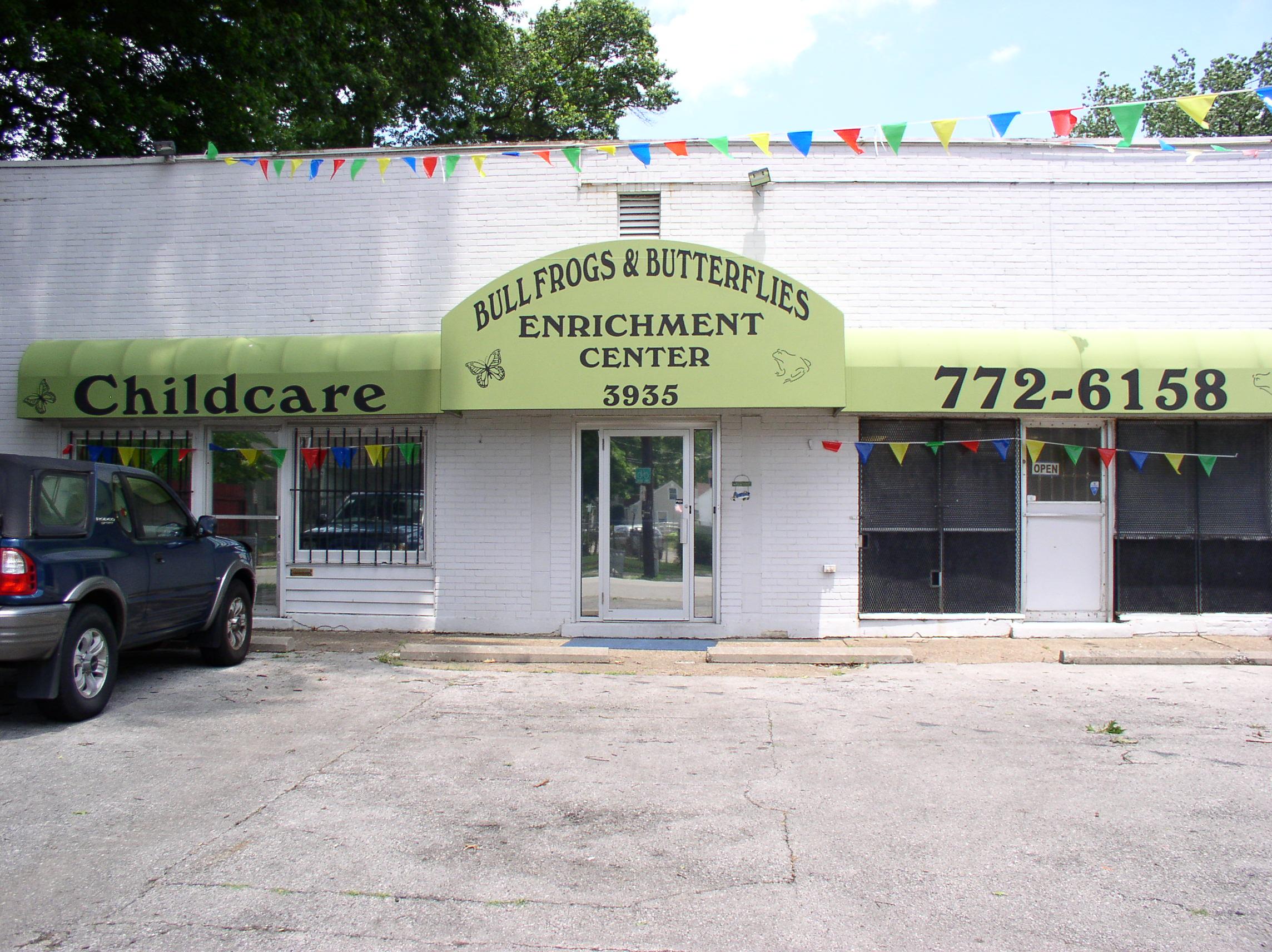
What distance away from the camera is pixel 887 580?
1019cm

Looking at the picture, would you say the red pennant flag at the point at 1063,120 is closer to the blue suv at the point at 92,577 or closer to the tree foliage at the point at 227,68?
the blue suv at the point at 92,577

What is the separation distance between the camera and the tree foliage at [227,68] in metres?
15.2

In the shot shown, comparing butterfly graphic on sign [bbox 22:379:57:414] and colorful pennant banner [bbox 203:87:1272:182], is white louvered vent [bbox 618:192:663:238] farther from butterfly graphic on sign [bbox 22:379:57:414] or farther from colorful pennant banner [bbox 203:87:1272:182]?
butterfly graphic on sign [bbox 22:379:57:414]

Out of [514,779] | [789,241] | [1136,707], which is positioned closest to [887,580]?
[1136,707]

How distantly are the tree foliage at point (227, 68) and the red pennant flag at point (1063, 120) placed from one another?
516 inches

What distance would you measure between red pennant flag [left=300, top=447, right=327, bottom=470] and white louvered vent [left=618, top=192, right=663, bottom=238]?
4.13m

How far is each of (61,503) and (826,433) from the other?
7022 mm

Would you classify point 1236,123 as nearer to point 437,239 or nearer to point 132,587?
point 437,239

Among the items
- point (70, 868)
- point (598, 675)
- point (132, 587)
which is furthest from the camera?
point (598, 675)

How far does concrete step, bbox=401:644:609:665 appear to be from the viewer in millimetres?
9258

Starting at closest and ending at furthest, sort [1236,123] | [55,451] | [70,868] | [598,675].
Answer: [70,868]
[598,675]
[55,451]
[1236,123]

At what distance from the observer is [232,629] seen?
349 inches

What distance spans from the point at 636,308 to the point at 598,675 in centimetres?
353

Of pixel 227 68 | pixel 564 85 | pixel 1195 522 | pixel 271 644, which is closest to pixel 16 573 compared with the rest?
pixel 271 644
